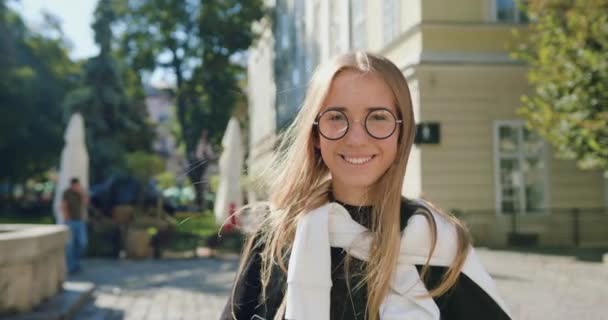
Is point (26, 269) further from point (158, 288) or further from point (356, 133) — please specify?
point (356, 133)

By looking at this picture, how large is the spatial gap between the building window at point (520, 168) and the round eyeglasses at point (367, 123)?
49.8 feet

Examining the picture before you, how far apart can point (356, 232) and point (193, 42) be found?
33569mm

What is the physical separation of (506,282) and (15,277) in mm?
6253

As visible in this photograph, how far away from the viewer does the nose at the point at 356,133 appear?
1977mm

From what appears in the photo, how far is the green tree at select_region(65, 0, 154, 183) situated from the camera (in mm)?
36719

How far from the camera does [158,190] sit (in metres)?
25.3

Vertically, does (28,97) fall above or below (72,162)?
above

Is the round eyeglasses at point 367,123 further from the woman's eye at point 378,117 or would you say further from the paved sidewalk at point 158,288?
the paved sidewalk at point 158,288

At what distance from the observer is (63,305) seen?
304 inches

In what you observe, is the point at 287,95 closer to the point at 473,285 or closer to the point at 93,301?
the point at 473,285

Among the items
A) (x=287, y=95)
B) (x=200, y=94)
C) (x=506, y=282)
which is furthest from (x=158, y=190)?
(x=287, y=95)

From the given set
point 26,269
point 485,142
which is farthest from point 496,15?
point 26,269

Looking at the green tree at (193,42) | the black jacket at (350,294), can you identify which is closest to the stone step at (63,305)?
the black jacket at (350,294)

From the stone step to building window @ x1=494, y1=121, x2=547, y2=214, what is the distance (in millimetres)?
10302
